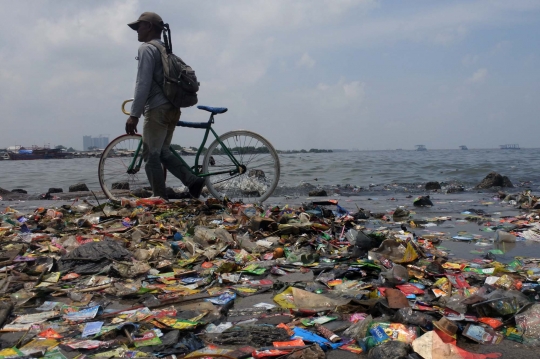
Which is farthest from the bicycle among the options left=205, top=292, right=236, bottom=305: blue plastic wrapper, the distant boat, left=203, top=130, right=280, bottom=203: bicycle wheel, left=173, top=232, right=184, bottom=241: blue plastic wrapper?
the distant boat

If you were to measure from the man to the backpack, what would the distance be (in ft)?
0.30

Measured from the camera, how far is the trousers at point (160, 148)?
5.00 m

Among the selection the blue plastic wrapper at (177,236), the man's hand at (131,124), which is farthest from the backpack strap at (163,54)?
the blue plastic wrapper at (177,236)

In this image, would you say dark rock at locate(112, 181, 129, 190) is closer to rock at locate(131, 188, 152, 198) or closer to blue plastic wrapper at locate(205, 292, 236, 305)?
rock at locate(131, 188, 152, 198)

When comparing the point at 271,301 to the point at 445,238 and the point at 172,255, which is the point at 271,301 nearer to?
the point at 172,255

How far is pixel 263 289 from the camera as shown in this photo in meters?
2.53

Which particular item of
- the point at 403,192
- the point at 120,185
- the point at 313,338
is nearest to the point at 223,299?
the point at 313,338

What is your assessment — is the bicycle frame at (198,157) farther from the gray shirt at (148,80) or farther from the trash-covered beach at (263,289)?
the trash-covered beach at (263,289)

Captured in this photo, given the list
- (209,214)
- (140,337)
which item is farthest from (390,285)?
(209,214)

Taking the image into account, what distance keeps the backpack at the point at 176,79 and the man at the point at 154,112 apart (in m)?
0.09

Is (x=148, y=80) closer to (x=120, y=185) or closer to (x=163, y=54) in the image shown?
(x=163, y=54)

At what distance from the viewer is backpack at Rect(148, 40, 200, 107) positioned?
4809mm

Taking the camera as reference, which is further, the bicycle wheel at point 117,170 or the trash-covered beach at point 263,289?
the bicycle wheel at point 117,170

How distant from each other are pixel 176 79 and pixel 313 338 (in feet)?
12.0
